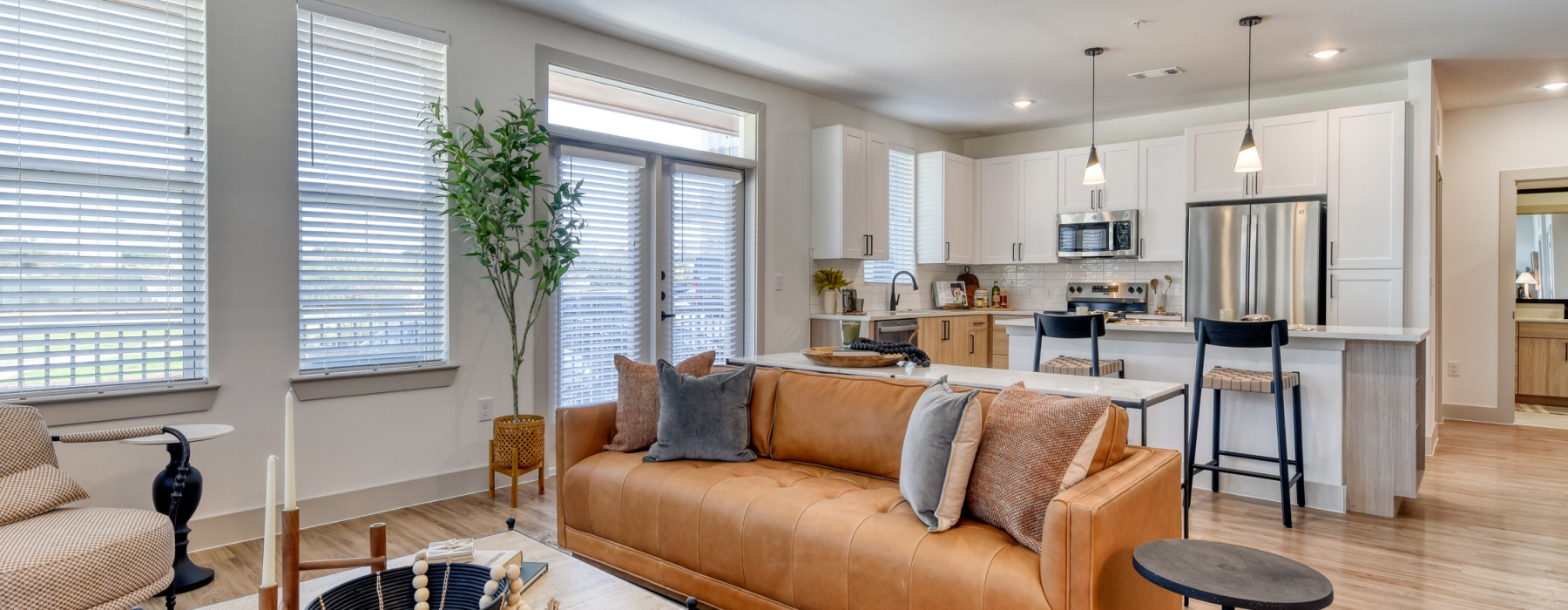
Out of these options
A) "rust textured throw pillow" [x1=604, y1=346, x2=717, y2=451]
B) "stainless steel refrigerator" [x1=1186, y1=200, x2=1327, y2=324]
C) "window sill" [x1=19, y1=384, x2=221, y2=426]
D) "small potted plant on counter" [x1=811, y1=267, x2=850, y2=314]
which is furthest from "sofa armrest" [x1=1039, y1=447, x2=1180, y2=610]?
"small potted plant on counter" [x1=811, y1=267, x2=850, y2=314]

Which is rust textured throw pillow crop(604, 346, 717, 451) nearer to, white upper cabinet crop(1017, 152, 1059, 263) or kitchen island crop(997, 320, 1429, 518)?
kitchen island crop(997, 320, 1429, 518)

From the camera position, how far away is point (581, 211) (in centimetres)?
454

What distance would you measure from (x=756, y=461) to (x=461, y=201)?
1.91m

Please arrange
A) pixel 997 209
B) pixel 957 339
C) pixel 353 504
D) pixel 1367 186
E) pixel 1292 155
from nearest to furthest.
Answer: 1. pixel 353 504
2. pixel 1367 186
3. pixel 1292 155
4. pixel 957 339
5. pixel 997 209

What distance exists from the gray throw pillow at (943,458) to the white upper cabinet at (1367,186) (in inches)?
177

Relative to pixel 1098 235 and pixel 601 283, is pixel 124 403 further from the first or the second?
pixel 1098 235

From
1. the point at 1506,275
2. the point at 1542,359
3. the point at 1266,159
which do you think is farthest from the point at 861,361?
the point at 1542,359

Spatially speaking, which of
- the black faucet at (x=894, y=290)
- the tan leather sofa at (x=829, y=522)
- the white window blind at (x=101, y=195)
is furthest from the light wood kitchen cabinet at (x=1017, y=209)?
the white window blind at (x=101, y=195)

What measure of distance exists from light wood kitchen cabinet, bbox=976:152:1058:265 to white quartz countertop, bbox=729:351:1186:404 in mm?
3986

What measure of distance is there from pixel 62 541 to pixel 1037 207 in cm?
661

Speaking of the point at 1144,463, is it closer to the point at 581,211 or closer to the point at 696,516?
the point at 696,516

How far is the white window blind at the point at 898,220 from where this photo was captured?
6.70 meters

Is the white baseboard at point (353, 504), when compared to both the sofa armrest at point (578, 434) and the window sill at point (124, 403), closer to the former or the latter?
the window sill at point (124, 403)

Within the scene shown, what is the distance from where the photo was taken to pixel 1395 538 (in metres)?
3.42
